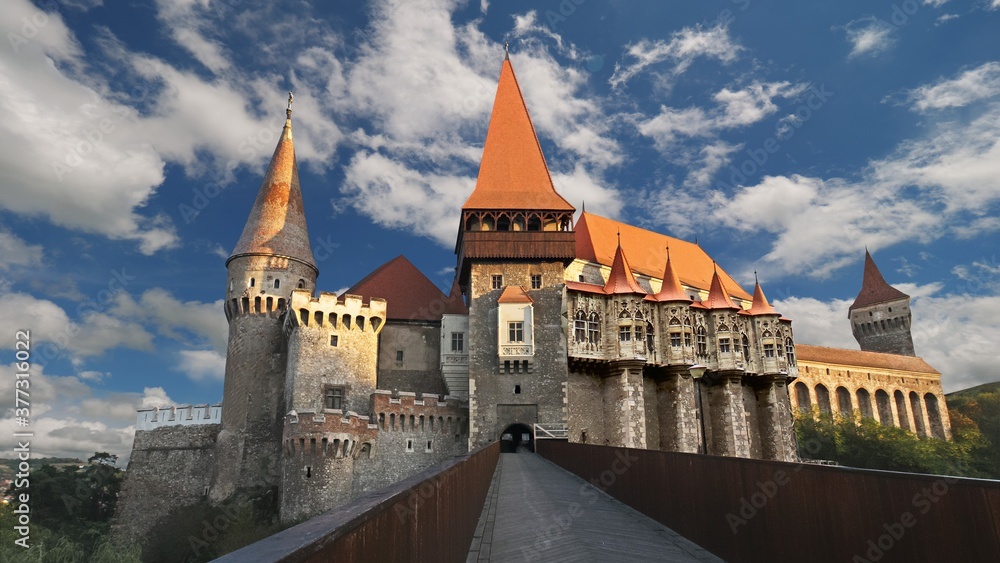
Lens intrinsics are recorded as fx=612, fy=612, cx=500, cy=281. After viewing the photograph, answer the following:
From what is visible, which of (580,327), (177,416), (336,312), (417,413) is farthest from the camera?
(177,416)

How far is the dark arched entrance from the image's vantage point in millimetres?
28125

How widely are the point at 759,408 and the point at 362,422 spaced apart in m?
23.9

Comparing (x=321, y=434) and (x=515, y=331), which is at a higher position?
(x=515, y=331)

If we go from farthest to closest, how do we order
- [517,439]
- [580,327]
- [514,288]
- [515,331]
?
[517,439] < [580,327] < [514,288] < [515,331]

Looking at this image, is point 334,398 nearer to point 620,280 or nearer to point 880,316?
point 620,280

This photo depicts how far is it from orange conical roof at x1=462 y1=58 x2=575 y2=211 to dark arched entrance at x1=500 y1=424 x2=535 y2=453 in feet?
34.9

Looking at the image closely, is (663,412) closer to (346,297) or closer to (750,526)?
(346,297)

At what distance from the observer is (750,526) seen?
628 centimetres

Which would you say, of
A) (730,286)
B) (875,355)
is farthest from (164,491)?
(875,355)

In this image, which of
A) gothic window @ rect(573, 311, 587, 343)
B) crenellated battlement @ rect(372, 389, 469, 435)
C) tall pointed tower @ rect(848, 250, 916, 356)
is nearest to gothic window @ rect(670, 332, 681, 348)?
gothic window @ rect(573, 311, 587, 343)

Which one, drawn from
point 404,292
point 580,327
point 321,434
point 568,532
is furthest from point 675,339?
point 568,532

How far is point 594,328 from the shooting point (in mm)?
29953

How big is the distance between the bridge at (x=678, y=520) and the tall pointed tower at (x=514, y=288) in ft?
52.4

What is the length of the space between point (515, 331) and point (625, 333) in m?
6.05
